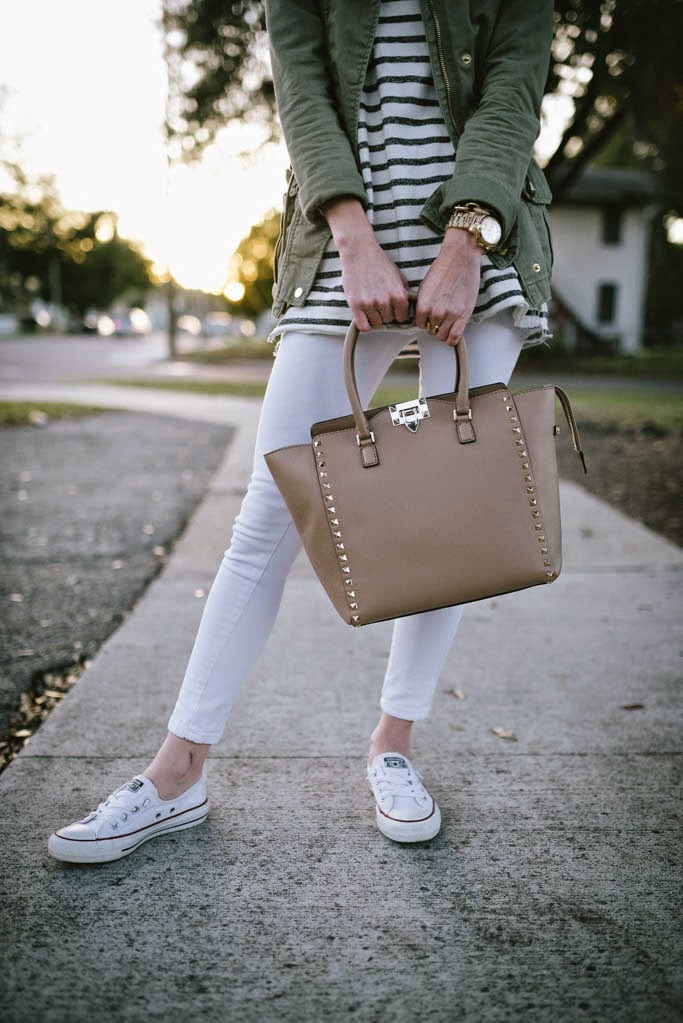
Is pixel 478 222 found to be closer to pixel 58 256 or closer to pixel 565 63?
pixel 565 63

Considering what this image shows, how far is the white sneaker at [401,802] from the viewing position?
1.75 m

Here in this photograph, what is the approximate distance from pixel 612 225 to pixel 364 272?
3472 cm

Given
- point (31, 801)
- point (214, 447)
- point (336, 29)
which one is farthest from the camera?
point (214, 447)

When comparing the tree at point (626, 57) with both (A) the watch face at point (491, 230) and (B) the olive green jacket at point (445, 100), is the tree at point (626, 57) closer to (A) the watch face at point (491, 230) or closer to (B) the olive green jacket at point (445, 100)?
(B) the olive green jacket at point (445, 100)

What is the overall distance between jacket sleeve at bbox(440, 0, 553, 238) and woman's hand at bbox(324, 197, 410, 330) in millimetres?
172

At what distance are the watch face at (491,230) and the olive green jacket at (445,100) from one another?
0.02 metres

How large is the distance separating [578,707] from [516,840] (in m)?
0.72

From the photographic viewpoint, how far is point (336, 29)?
5.45ft

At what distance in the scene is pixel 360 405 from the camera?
5.21 ft

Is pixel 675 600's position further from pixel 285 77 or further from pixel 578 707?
pixel 285 77

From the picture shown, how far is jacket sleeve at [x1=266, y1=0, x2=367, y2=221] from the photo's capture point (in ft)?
5.27

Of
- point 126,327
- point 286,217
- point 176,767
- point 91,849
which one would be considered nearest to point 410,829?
point 176,767

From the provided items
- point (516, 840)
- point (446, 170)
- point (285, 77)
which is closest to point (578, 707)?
point (516, 840)

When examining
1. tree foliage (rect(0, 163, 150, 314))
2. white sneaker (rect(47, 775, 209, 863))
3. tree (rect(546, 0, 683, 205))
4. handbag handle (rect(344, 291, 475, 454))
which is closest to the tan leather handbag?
handbag handle (rect(344, 291, 475, 454))
